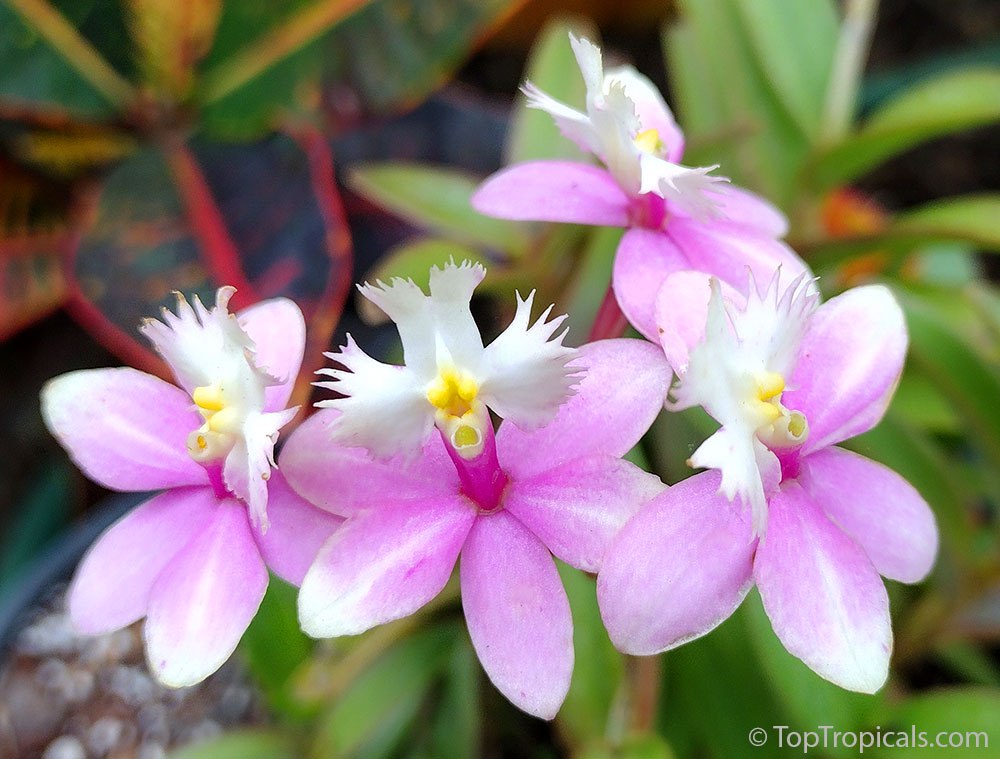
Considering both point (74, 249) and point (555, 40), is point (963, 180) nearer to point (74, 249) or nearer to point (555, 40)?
point (555, 40)

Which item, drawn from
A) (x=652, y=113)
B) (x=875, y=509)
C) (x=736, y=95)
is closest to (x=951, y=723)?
(x=875, y=509)

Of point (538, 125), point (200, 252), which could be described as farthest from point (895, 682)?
Answer: point (200, 252)

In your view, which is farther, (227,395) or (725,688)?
(725,688)

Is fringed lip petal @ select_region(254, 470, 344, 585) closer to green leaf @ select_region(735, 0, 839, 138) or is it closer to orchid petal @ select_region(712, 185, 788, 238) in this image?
orchid petal @ select_region(712, 185, 788, 238)

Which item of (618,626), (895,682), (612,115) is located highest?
(612,115)

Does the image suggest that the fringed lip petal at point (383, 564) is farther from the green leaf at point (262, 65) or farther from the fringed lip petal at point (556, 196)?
the green leaf at point (262, 65)

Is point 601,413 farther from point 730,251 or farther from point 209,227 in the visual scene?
point 209,227
